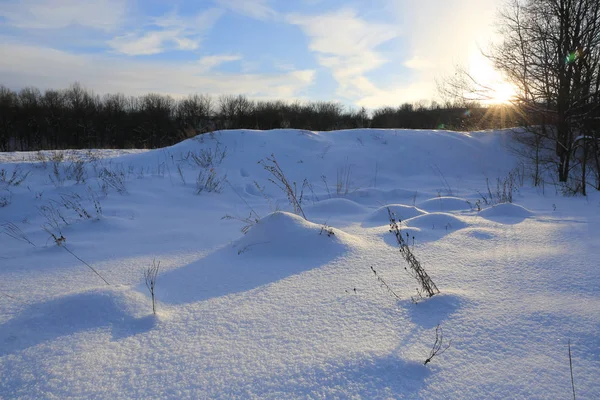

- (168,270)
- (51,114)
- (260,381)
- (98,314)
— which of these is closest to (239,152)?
(168,270)

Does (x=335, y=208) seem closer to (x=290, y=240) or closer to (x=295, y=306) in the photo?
(x=290, y=240)

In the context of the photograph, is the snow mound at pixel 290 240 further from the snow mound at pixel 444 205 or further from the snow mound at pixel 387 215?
the snow mound at pixel 444 205

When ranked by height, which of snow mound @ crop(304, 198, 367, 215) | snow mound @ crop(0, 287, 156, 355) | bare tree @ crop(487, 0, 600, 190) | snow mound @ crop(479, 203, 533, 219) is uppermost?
bare tree @ crop(487, 0, 600, 190)

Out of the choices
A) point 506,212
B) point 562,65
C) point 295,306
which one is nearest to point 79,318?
point 295,306

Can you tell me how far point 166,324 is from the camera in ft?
5.61

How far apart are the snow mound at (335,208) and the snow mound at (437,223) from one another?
1071 millimetres

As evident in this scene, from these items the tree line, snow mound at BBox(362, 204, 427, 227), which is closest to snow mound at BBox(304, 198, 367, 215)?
snow mound at BBox(362, 204, 427, 227)

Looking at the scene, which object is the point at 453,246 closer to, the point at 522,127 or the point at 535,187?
the point at 535,187

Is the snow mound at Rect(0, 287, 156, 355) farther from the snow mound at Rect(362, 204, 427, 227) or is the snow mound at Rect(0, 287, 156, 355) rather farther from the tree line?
the tree line

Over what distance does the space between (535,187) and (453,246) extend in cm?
579

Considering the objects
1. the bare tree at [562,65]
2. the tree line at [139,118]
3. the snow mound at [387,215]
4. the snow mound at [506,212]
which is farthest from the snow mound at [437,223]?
the tree line at [139,118]

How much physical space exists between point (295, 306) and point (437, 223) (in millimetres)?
2126

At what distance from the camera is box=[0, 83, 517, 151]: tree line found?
1181 inches

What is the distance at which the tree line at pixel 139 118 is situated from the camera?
30.0 m
